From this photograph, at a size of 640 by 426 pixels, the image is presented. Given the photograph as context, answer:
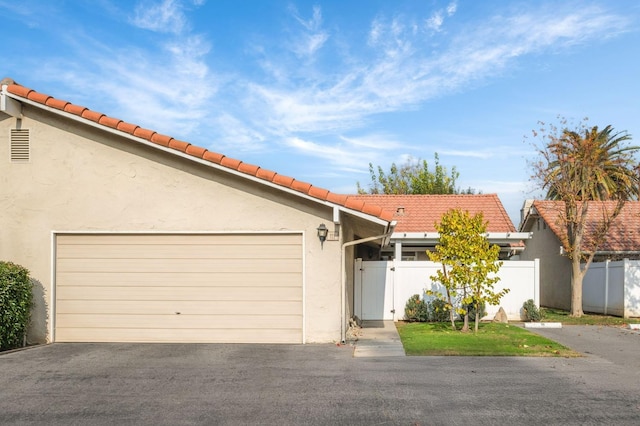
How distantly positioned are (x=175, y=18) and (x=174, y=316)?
21.5 ft

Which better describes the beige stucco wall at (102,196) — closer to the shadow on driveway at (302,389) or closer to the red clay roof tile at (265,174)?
the red clay roof tile at (265,174)

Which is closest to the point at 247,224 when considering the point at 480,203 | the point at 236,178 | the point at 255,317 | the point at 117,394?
the point at 236,178

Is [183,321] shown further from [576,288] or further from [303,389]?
[576,288]

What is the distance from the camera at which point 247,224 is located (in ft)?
36.2

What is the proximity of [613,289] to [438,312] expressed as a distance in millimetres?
6695

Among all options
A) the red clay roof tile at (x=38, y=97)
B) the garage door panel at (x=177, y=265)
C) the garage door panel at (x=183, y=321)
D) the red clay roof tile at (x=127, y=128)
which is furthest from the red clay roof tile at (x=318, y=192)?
the red clay roof tile at (x=38, y=97)

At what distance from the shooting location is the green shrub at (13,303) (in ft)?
32.7

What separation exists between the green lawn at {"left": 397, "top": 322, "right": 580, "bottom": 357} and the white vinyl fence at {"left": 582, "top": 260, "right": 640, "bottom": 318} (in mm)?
6089

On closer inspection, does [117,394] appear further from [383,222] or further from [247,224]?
[383,222]

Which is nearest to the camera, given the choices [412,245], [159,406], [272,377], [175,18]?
[159,406]

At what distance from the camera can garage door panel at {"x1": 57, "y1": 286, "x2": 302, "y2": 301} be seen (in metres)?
11.0

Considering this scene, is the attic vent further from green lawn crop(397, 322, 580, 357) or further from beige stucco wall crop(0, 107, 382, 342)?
green lawn crop(397, 322, 580, 357)

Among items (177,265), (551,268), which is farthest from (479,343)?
(551,268)

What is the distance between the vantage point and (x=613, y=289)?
60.7 feet
